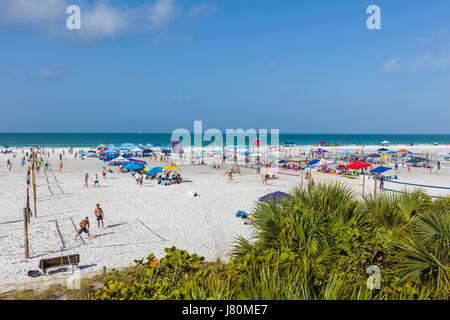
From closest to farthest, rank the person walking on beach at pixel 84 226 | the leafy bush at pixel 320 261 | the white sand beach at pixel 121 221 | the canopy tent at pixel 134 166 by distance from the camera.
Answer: the leafy bush at pixel 320 261, the white sand beach at pixel 121 221, the person walking on beach at pixel 84 226, the canopy tent at pixel 134 166

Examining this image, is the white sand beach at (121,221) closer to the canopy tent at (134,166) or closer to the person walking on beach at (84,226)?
the person walking on beach at (84,226)

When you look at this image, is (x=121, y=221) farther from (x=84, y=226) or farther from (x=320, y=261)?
(x=320, y=261)

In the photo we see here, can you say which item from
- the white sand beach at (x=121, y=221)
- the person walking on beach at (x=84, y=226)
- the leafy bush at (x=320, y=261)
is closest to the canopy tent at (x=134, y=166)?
the white sand beach at (x=121, y=221)

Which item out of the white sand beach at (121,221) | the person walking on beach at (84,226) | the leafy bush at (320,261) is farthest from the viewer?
the person walking on beach at (84,226)

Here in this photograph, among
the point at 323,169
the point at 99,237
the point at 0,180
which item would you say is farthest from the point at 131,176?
the point at 323,169

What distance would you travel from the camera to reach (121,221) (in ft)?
47.8

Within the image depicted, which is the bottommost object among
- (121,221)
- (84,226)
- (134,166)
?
→ (121,221)

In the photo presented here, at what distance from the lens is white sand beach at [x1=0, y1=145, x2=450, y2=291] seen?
1046 cm

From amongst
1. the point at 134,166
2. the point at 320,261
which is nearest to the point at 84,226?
the point at 320,261

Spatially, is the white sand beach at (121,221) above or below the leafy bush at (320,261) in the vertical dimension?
below

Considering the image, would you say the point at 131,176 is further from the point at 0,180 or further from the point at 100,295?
the point at 100,295

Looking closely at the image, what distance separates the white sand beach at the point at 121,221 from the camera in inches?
412

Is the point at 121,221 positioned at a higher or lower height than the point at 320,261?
lower

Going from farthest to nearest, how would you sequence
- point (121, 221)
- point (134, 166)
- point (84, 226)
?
point (134, 166)
point (121, 221)
point (84, 226)
